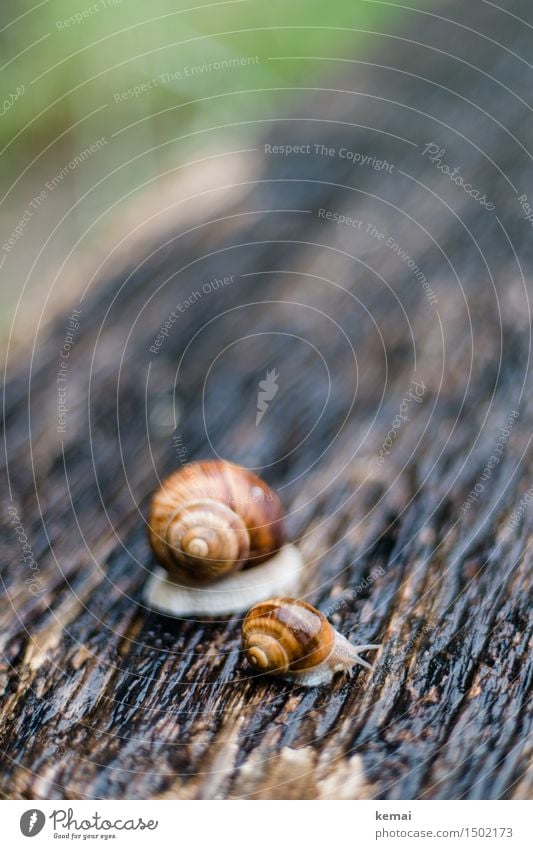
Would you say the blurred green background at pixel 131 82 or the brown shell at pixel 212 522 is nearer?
the brown shell at pixel 212 522

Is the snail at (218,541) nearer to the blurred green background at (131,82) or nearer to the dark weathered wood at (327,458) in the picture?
the dark weathered wood at (327,458)

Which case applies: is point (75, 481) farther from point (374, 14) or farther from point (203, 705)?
point (374, 14)

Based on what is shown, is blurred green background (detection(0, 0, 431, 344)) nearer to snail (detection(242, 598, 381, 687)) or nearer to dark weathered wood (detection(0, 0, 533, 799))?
dark weathered wood (detection(0, 0, 533, 799))
